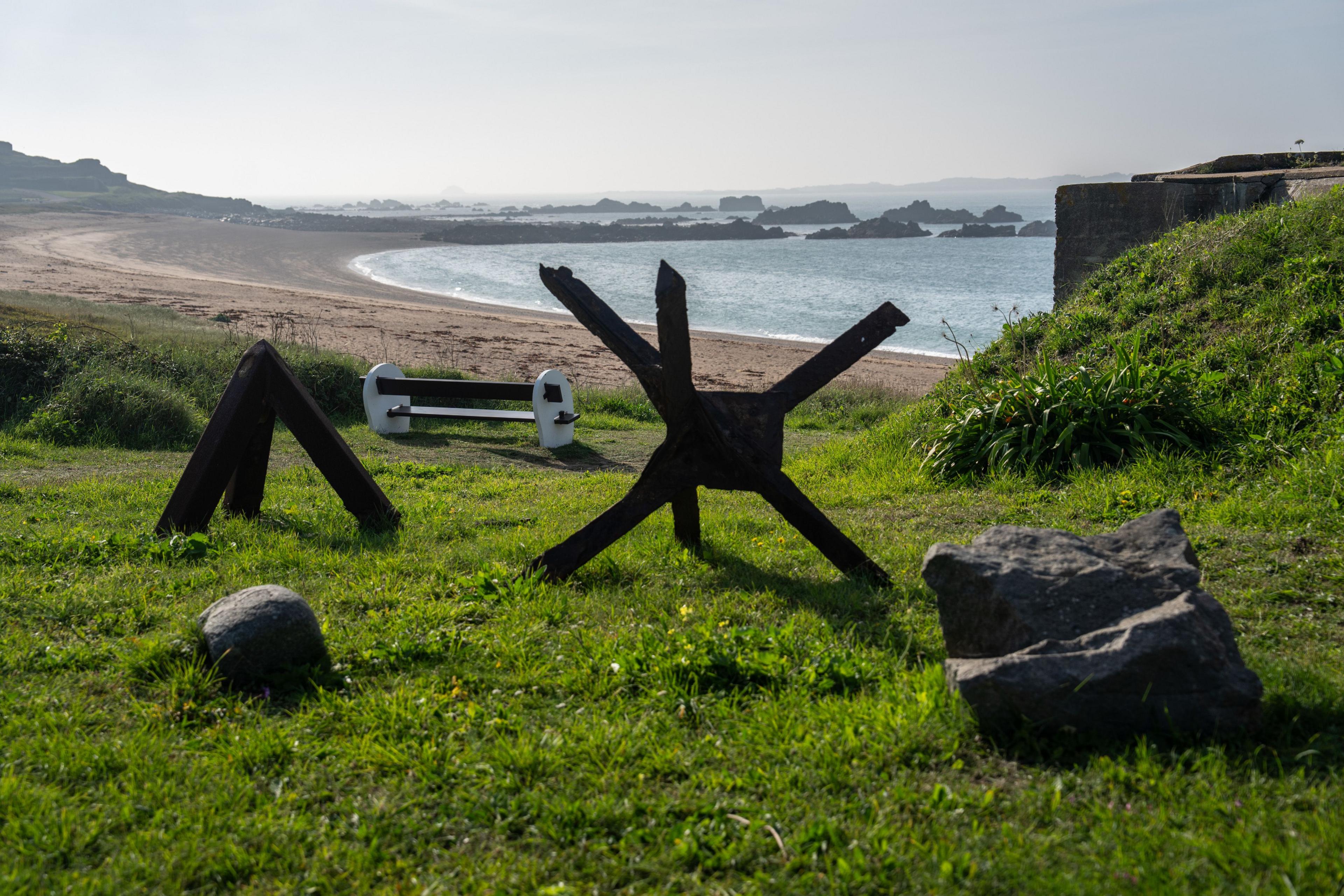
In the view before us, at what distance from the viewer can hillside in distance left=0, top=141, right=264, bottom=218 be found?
137 metres

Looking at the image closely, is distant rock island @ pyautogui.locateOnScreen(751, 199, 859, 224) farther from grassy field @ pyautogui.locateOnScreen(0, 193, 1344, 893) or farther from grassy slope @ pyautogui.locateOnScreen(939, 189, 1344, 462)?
grassy field @ pyautogui.locateOnScreen(0, 193, 1344, 893)

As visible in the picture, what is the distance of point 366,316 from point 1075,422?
2433 cm

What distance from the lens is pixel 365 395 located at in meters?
10.5

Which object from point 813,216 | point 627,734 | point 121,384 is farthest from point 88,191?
point 627,734

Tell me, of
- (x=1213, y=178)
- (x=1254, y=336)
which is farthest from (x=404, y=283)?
(x=1254, y=336)

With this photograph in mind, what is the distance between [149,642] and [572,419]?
677 centimetres

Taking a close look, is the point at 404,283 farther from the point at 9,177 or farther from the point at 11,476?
the point at 9,177

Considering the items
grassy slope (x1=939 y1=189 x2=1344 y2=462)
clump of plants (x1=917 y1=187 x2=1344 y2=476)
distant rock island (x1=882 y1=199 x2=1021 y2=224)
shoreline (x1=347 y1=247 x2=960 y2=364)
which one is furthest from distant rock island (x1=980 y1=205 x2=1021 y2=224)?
clump of plants (x1=917 y1=187 x2=1344 y2=476)

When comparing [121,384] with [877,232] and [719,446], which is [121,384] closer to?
[719,446]

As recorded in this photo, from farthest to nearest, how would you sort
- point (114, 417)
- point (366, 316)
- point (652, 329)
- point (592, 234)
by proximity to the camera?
point (592, 234) → point (652, 329) → point (366, 316) → point (114, 417)

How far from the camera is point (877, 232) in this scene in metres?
115

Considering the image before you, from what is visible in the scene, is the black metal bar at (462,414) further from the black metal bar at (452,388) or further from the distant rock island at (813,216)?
the distant rock island at (813,216)

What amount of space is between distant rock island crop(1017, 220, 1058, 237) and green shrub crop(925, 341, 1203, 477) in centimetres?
11705

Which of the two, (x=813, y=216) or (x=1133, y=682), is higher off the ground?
(x=813, y=216)
